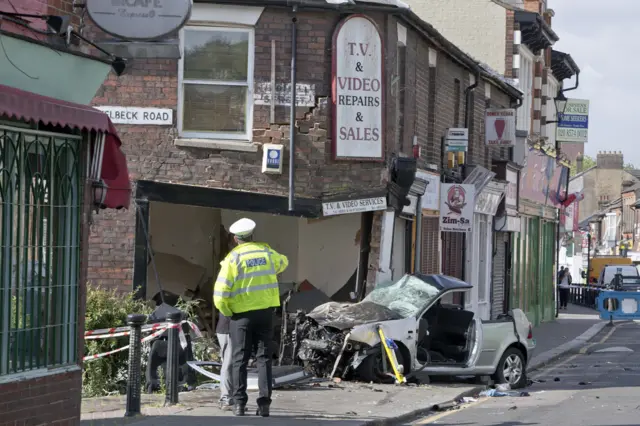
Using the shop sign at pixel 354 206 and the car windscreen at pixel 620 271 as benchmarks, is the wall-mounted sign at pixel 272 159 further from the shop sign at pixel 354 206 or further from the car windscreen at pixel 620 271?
the car windscreen at pixel 620 271

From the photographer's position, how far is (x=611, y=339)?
31.0 m

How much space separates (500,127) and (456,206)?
5.16 meters

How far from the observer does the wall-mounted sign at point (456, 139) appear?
79.0 ft

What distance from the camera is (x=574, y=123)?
40781mm

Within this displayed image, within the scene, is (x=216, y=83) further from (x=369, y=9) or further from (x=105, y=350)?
(x=105, y=350)

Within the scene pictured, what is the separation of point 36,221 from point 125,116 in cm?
839

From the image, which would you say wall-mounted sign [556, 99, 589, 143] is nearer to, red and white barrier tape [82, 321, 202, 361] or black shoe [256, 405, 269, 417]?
red and white barrier tape [82, 321, 202, 361]

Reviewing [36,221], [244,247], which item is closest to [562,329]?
[244,247]

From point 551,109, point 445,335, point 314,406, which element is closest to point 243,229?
point 314,406

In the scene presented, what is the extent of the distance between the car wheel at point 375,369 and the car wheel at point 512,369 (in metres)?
1.60

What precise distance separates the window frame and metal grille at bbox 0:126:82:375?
27.6 meters

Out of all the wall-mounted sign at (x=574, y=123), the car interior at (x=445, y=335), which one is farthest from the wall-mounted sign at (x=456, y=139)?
the wall-mounted sign at (x=574, y=123)

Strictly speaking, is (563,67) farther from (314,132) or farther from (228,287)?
(228,287)

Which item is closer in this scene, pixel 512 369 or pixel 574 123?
pixel 512 369
